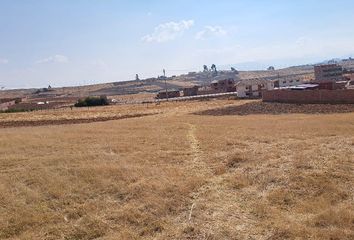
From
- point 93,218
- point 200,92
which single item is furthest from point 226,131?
point 200,92

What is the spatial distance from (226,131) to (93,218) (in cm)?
1786

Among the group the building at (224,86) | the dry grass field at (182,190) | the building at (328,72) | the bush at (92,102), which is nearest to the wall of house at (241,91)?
the building at (224,86)

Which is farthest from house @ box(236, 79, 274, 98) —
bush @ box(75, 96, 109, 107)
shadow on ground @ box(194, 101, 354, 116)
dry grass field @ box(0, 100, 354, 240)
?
dry grass field @ box(0, 100, 354, 240)

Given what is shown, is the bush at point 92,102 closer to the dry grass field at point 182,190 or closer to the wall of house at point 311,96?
the wall of house at point 311,96

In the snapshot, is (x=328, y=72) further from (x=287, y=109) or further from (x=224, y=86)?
(x=287, y=109)

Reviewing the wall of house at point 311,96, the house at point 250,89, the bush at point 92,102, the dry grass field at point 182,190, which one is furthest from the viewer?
the bush at point 92,102

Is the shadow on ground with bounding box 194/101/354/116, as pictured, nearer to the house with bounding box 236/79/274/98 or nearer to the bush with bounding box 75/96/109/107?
the house with bounding box 236/79/274/98

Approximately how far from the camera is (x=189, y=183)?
48.2ft

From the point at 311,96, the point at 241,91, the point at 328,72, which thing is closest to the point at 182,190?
the point at 311,96

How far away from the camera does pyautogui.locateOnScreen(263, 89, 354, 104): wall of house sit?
5278cm

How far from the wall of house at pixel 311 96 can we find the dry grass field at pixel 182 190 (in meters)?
31.8

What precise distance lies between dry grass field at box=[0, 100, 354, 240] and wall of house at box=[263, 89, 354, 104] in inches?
1251

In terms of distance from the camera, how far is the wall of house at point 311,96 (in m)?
52.8

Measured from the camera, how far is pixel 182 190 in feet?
45.8
